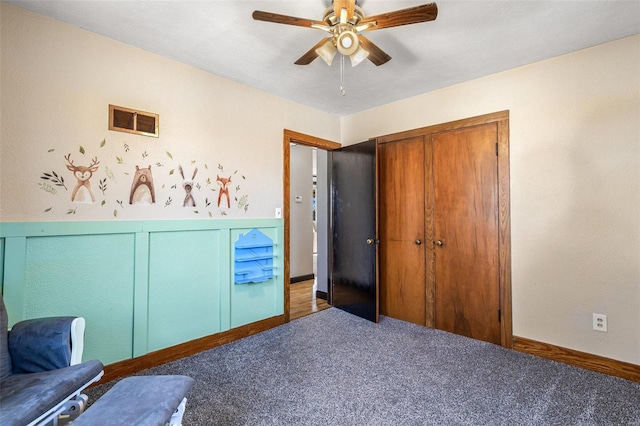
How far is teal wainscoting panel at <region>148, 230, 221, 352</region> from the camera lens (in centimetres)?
241

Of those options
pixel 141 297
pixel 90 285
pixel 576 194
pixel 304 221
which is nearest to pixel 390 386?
pixel 141 297

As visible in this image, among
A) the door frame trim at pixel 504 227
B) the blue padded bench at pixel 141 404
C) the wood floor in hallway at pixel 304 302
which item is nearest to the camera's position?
the blue padded bench at pixel 141 404

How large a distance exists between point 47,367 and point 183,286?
43.5 inches

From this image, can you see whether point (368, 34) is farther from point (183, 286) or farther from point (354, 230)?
point (183, 286)

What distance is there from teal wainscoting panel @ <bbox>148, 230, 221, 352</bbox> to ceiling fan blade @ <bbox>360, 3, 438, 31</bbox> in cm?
214

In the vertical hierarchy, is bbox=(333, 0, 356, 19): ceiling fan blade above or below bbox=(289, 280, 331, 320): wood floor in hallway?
above

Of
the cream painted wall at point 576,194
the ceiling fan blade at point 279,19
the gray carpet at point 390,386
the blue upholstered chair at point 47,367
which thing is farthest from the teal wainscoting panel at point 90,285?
the cream painted wall at point 576,194

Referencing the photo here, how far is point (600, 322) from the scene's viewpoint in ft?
7.49

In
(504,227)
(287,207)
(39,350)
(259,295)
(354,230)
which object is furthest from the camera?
(354,230)

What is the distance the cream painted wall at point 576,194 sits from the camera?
220 cm

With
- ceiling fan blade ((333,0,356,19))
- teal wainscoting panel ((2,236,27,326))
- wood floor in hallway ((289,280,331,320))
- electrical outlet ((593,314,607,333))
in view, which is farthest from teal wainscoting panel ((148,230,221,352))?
electrical outlet ((593,314,607,333))

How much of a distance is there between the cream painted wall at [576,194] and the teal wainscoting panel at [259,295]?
2.29 metres

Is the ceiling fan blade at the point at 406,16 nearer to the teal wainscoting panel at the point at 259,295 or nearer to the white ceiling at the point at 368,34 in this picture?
the white ceiling at the point at 368,34

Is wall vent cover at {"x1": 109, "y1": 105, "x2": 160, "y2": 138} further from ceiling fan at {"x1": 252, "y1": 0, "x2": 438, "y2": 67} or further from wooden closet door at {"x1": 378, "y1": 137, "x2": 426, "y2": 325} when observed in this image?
wooden closet door at {"x1": 378, "y1": 137, "x2": 426, "y2": 325}
